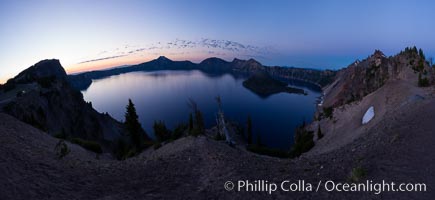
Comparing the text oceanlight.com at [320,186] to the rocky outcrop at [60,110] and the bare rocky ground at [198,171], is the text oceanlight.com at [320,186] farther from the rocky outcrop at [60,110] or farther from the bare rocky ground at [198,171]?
the rocky outcrop at [60,110]

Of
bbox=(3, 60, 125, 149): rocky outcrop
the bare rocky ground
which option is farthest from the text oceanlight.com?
bbox=(3, 60, 125, 149): rocky outcrop

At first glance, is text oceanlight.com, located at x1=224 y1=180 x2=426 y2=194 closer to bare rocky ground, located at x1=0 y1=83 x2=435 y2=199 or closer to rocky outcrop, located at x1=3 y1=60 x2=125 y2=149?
bare rocky ground, located at x1=0 y1=83 x2=435 y2=199

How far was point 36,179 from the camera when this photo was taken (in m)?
10.9


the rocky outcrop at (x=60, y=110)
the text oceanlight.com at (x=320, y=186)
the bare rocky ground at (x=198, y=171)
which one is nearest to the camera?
the text oceanlight.com at (x=320, y=186)

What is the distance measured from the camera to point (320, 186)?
1038 cm

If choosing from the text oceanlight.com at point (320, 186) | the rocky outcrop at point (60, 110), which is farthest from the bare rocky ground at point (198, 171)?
the rocky outcrop at point (60, 110)

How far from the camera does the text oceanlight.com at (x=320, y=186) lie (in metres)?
9.72

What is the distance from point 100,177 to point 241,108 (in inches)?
6176

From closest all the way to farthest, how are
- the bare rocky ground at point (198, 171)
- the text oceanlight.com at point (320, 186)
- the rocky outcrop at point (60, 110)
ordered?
the text oceanlight.com at point (320, 186) < the bare rocky ground at point (198, 171) < the rocky outcrop at point (60, 110)

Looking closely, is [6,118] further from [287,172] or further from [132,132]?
[132,132]

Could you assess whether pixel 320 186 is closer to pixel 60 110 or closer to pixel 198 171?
pixel 198 171

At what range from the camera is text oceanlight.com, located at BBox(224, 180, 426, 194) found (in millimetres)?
9719

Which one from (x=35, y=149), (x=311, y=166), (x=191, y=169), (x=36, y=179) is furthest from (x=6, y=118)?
(x=311, y=166)

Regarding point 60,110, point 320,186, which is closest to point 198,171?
point 320,186
